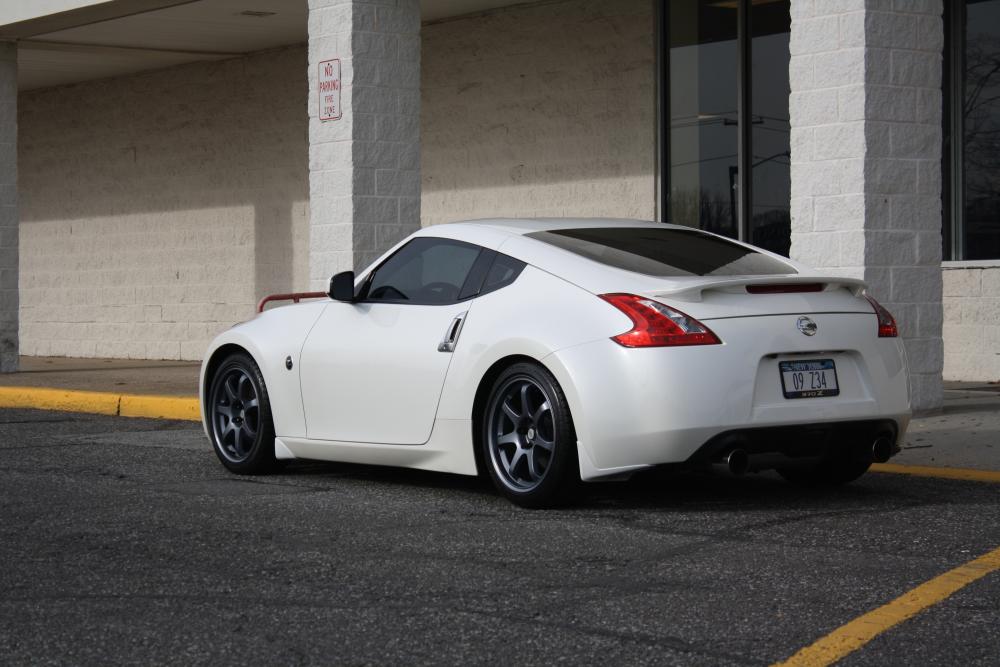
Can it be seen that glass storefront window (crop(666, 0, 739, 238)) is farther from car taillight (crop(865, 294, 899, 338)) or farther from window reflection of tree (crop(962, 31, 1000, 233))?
car taillight (crop(865, 294, 899, 338))

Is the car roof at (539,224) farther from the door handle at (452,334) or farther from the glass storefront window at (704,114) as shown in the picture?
the glass storefront window at (704,114)

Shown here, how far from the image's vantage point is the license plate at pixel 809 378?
6562mm

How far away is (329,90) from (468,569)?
27.2ft

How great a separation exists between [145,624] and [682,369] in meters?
2.59

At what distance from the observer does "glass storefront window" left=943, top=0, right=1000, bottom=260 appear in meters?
13.4

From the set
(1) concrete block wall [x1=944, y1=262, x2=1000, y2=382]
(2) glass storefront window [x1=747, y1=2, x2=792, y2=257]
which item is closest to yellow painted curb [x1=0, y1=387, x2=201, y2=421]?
(2) glass storefront window [x1=747, y1=2, x2=792, y2=257]

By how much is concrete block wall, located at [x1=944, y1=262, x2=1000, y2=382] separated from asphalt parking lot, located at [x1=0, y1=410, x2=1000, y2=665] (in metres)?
5.91

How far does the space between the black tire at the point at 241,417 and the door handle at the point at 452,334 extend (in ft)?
4.74

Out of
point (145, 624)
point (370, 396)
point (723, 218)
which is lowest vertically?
point (145, 624)

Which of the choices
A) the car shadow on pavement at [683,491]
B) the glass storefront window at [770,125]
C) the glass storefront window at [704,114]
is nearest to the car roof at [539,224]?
the car shadow on pavement at [683,491]

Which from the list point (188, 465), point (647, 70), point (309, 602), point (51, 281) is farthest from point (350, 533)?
point (51, 281)

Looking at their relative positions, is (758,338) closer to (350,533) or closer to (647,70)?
(350,533)

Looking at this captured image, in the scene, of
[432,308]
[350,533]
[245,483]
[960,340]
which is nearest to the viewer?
[350,533]

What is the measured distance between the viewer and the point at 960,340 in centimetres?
1349
